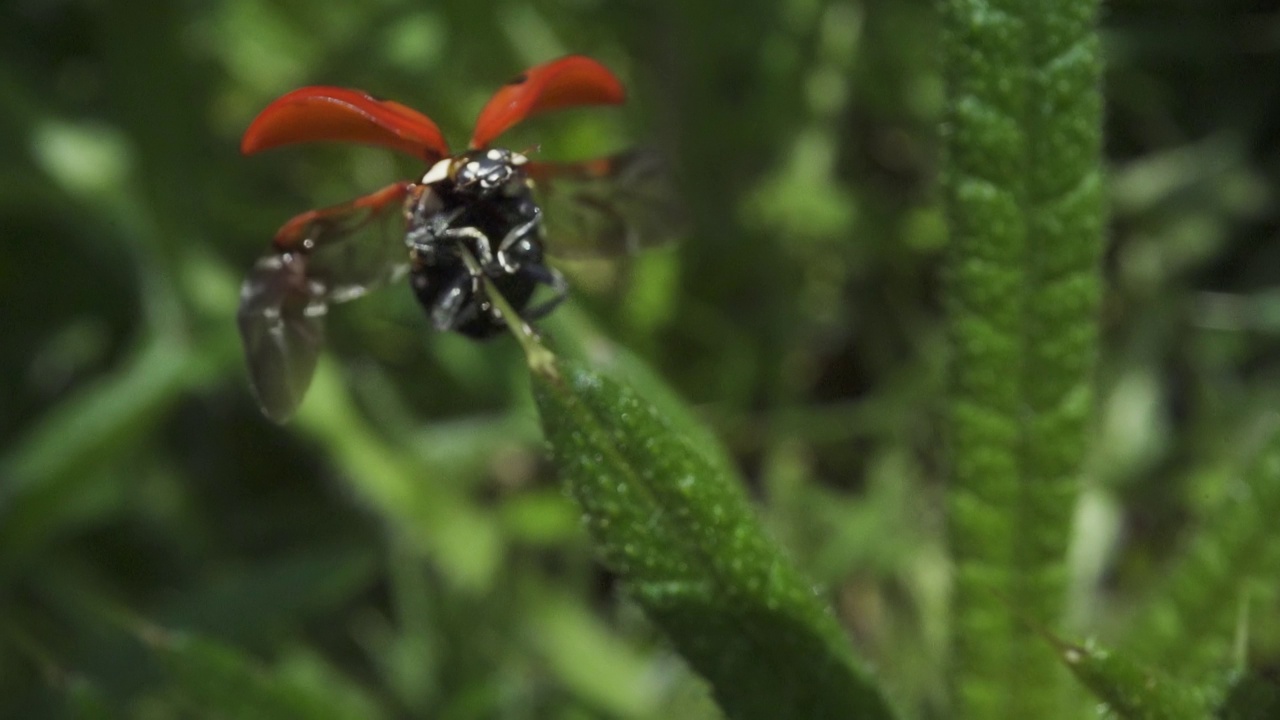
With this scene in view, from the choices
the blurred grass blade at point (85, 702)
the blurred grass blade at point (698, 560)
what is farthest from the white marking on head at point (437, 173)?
the blurred grass blade at point (85, 702)

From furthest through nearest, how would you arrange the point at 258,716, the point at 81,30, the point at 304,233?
the point at 81,30 → the point at 258,716 → the point at 304,233

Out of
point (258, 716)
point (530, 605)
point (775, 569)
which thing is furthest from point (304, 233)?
point (530, 605)

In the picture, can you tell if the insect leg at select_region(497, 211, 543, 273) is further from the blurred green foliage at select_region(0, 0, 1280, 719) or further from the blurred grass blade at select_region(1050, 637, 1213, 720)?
the blurred green foliage at select_region(0, 0, 1280, 719)

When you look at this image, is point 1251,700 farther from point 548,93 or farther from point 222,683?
point 222,683

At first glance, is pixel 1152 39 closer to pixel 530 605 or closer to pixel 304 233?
pixel 530 605

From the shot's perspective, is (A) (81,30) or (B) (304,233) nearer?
(B) (304,233)

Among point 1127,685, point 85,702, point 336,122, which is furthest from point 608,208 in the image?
point 85,702

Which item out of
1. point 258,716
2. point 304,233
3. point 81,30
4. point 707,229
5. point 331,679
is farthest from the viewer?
point 81,30
